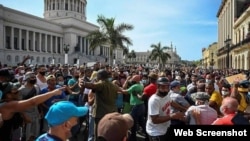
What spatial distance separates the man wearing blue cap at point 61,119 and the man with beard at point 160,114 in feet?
8.04

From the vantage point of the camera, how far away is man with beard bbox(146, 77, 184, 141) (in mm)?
5359

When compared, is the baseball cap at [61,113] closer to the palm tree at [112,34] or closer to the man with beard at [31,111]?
the man with beard at [31,111]

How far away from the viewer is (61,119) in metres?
3.03

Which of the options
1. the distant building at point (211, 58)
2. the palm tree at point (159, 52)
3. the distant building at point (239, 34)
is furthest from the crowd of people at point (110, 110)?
the distant building at point (211, 58)

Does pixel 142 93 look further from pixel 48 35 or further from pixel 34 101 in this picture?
pixel 48 35

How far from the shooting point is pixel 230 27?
198 ft

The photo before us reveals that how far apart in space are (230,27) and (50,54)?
44419 millimetres

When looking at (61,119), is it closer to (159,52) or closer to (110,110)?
(110,110)

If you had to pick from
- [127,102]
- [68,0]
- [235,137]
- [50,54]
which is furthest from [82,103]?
[68,0]

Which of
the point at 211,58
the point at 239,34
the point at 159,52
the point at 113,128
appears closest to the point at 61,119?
the point at 113,128

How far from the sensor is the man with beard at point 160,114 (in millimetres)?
5359

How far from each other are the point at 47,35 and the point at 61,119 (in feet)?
267

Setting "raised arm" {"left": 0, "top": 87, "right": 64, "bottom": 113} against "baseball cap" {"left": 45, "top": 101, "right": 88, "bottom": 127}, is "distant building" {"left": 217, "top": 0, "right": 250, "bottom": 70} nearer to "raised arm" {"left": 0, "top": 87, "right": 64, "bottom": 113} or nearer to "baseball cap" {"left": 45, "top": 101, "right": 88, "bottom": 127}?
"raised arm" {"left": 0, "top": 87, "right": 64, "bottom": 113}

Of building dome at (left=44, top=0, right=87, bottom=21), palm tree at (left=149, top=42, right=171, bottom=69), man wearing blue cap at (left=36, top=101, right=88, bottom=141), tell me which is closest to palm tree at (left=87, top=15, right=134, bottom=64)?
palm tree at (left=149, top=42, right=171, bottom=69)
